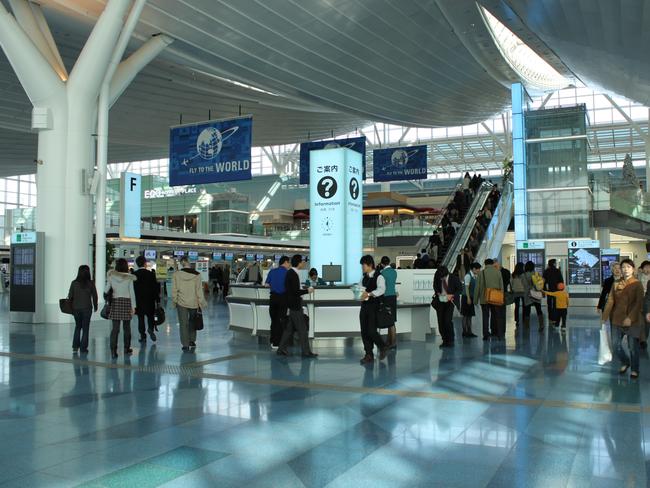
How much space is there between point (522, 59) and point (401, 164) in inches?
406

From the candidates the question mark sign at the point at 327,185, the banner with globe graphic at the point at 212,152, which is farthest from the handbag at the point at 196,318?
the banner with globe graphic at the point at 212,152

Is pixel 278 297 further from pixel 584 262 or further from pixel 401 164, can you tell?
pixel 401 164

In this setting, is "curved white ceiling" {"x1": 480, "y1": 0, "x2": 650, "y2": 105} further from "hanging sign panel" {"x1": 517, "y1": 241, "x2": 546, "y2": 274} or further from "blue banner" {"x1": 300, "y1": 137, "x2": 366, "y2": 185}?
"blue banner" {"x1": 300, "y1": 137, "x2": 366, "y2": 185}

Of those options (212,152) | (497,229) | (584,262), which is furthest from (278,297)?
(497,229)

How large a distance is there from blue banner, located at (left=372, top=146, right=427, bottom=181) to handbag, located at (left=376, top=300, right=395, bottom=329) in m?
17.0

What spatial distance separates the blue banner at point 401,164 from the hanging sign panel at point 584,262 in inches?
274

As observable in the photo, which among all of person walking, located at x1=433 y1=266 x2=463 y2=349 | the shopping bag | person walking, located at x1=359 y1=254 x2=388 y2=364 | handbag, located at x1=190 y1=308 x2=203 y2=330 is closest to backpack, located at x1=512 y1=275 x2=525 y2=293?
the shopping bag

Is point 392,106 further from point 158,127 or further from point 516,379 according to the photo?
point 516,379

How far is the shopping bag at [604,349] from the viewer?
8814mm

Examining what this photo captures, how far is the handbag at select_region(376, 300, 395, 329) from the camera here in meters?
8.74

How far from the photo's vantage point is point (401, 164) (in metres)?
25.8

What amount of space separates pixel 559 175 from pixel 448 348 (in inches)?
513

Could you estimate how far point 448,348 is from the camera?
1019cm

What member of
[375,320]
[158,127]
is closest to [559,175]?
[375,320]
